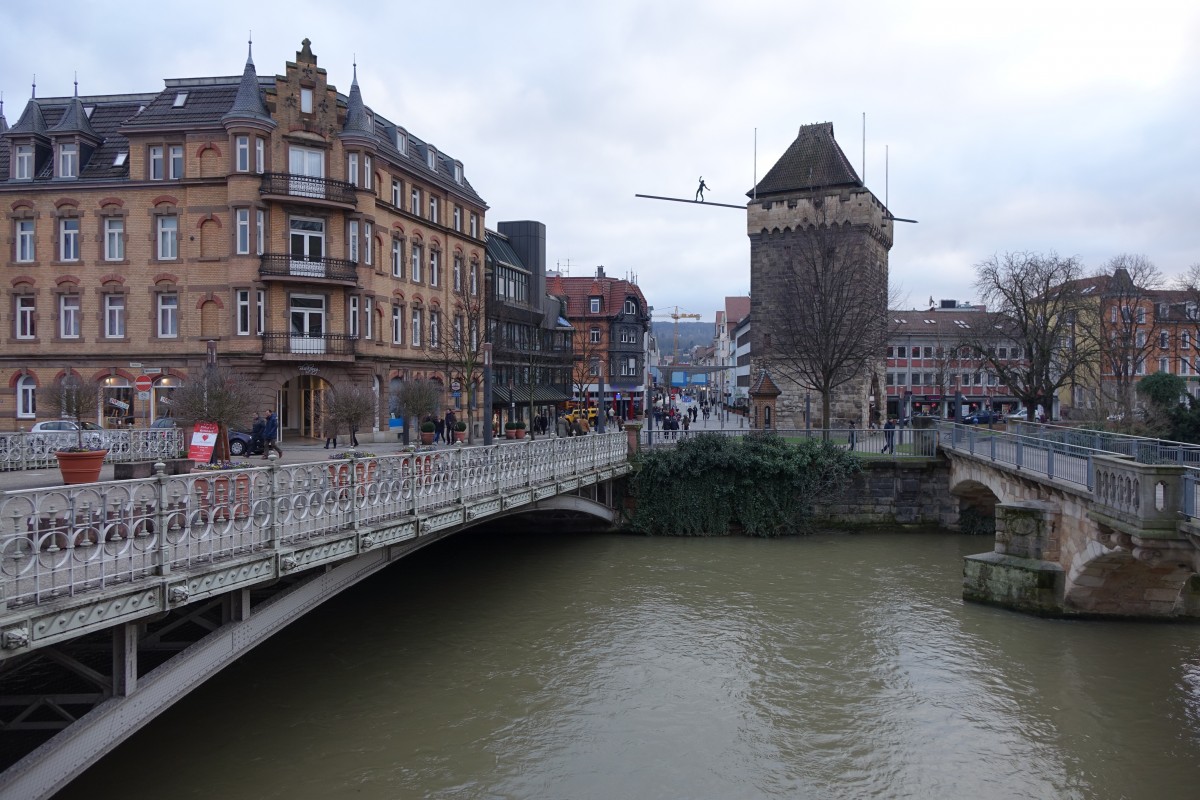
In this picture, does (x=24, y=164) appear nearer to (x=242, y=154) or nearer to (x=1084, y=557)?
(x=242, y=154)

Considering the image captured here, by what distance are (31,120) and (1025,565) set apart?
3727 cm

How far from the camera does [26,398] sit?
31812 millimetres

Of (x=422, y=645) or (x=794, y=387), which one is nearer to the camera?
(x=422, y=645)

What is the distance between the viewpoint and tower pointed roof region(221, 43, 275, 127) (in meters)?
29.1

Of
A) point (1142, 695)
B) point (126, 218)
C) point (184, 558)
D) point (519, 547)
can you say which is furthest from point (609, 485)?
point (126, 218)

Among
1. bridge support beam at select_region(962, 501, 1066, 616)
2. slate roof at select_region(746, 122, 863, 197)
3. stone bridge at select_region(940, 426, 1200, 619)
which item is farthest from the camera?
slate roof at select_region(746, 122, 863, 197)

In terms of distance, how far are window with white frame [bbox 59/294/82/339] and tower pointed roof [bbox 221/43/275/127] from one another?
917 centimetres

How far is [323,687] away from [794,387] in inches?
1262

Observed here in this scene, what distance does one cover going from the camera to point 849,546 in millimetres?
24172

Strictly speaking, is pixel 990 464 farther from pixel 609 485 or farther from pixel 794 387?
pixel 794 387

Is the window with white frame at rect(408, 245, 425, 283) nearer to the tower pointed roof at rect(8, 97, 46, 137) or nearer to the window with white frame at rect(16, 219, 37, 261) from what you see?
the window with white frame at rect(16, 219, 37, 261)

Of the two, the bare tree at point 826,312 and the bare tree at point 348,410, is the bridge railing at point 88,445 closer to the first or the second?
the bare tree at point 348,410

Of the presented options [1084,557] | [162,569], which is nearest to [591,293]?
[1084,557]

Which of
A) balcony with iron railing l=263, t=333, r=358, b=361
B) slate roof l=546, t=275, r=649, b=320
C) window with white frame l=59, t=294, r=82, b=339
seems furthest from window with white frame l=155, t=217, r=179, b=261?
slate roof l=546, t=275, r=649, b=320
